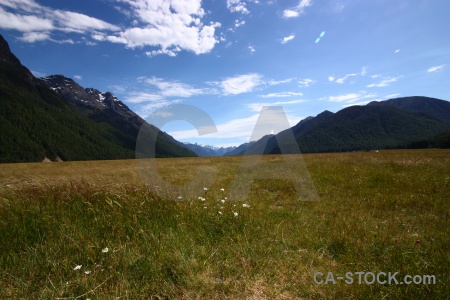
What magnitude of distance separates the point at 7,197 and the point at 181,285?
5.35 metres

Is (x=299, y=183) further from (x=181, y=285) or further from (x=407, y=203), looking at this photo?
(x=181, y=285)

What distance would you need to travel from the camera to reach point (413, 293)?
9.64ft

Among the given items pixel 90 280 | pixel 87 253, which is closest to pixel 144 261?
pixel 90 280

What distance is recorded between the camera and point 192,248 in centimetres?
420

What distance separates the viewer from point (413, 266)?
3.52 metres

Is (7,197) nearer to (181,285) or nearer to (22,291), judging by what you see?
(22,291)

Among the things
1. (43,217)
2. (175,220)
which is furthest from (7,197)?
(175,220)

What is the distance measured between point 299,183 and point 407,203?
15.8 ft

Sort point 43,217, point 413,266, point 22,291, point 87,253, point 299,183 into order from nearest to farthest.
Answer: point 22,291, point 413,266, point 87,253, point 43,217, point 299,183

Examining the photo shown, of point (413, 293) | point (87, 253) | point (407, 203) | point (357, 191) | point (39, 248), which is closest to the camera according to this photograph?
point (413, 293)

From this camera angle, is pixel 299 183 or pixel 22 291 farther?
pixel 299 183

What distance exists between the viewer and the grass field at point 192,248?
3162 mm

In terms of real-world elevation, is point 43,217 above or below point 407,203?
above

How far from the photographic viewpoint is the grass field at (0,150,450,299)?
3.16m
